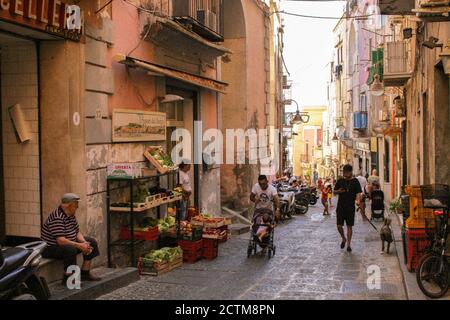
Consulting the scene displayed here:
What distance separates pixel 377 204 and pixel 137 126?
10670 mm

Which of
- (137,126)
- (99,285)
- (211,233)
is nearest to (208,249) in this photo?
(211,233)

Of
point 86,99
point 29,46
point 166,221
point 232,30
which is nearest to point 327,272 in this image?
point 166,221

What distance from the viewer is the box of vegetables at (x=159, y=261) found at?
916cm

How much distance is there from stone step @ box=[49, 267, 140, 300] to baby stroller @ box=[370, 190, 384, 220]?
11361mm

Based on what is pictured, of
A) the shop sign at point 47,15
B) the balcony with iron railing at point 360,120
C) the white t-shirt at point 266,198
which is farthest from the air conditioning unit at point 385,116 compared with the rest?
the shop sign at point 47,15

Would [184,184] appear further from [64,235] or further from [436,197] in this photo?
[436,197]

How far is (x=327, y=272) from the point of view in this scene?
939 centimetres

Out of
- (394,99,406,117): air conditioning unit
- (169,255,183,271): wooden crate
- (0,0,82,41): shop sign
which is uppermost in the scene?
(0,0,82,41): shop sign

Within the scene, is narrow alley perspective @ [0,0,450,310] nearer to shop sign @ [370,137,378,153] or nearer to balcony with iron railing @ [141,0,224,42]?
balcony with iron railing @ [141,0,224,42]

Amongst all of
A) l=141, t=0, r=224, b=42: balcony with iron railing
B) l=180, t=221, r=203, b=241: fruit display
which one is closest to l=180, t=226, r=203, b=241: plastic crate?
l=180, t=221, r=203, b=241: fruit display

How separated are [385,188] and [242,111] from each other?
12604 mm

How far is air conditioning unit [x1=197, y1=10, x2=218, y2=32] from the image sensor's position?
44.5 ft
